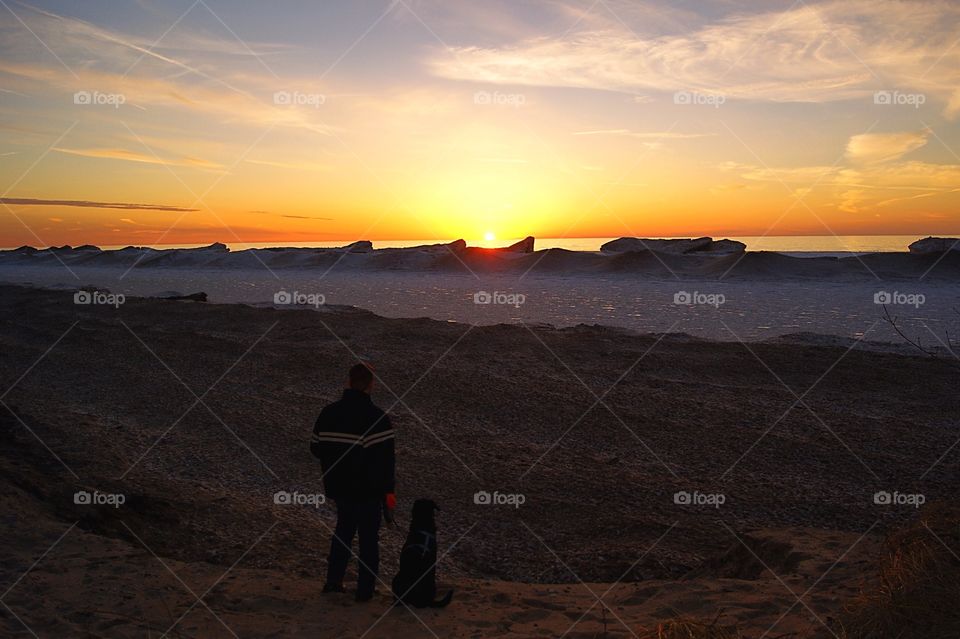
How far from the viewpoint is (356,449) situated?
545 centimetres

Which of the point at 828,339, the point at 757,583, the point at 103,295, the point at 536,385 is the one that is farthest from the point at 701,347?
the point at 103,295

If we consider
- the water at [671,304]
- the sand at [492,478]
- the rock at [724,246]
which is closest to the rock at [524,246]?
the rock at [724,246]

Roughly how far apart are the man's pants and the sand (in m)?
0.24

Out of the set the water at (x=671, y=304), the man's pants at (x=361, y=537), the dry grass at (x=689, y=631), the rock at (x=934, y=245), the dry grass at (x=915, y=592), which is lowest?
the dry grass at (x=689, y=631)

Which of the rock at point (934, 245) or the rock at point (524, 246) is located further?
the rock at point (524, 246)

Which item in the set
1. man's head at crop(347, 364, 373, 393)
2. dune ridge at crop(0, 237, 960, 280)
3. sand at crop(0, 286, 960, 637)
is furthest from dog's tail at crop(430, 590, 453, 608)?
dune ridge at crop(0, 237, 960, 280)

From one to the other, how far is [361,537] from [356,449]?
0.79m

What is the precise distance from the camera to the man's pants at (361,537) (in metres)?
5.62

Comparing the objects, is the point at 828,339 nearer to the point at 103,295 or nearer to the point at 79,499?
the point at 79,499

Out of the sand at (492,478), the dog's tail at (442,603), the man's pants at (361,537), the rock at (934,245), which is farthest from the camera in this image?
the rock at (934,245)

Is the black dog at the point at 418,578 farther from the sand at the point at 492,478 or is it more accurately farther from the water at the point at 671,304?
the water at the point at 671,304

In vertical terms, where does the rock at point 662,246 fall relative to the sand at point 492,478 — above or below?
above

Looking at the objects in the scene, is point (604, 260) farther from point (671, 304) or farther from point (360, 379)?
point (360, 379)

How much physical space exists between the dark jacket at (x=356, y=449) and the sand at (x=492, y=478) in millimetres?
927
